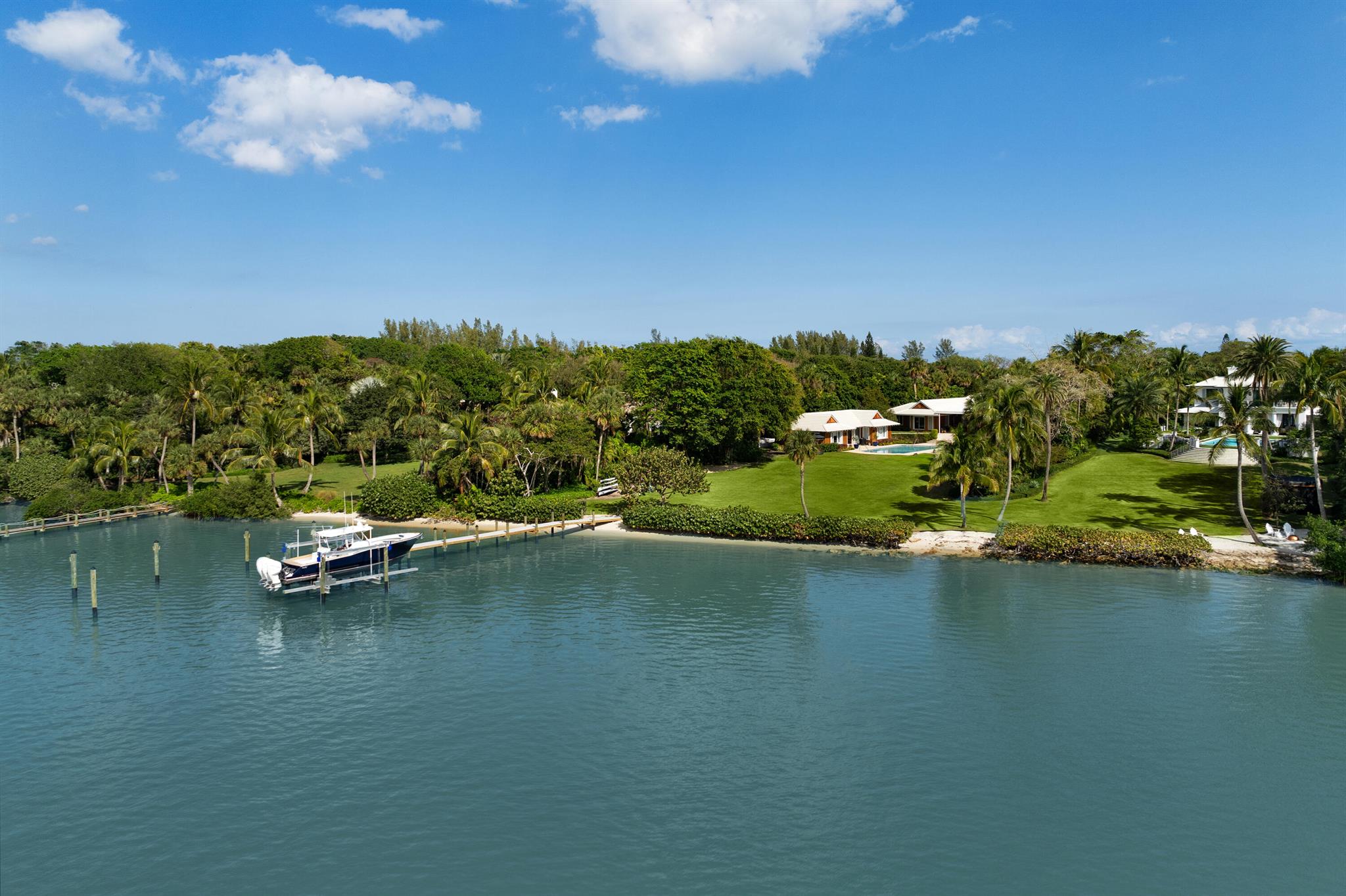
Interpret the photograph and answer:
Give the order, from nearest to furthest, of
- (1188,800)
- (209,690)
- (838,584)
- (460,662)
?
(1188,800), (209,690), (460,662), (838,584)

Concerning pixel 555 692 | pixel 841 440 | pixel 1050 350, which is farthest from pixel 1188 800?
pixel 1050 350

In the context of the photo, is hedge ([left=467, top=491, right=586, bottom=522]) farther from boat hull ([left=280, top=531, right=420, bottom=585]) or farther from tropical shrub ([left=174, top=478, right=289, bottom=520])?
tropical shrub ([left=174, top=478, right=289, bottom=520])

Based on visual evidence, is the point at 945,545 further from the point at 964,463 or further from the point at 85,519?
the point at 85,519

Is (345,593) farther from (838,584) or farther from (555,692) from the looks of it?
(838,584)

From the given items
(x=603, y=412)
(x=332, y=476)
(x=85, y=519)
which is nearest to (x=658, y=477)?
(x=603, y=412)

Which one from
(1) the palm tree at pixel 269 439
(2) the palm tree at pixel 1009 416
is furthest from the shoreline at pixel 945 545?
(1) the palm tree at pixel 269 439
